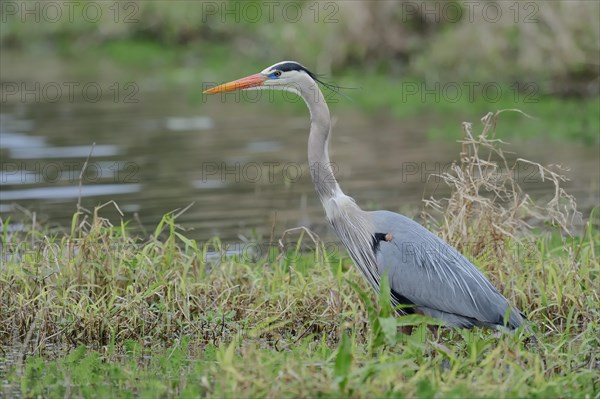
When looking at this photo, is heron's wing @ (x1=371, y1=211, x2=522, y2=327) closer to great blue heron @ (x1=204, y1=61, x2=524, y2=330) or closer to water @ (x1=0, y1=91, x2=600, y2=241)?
great blue heron @ (x1=204, y1=61, x2=524, y2=330)

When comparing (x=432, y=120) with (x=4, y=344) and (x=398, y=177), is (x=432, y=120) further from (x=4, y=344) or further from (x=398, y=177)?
(x=4, y=344)

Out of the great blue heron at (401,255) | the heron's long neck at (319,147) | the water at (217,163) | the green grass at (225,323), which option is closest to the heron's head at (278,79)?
the great blue heron at (401,255)

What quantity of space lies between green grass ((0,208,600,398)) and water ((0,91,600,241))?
1672mm

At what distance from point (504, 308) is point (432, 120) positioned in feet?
31.5

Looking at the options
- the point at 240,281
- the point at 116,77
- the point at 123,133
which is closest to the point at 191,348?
the point at 240,281

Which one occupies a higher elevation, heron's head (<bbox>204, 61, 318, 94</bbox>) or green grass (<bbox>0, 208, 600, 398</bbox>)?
heron's head (<bbox>204, 61, 318, 94</bbox>)

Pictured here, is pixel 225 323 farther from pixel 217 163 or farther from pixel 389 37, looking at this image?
pixel 389 37

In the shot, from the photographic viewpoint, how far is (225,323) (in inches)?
284

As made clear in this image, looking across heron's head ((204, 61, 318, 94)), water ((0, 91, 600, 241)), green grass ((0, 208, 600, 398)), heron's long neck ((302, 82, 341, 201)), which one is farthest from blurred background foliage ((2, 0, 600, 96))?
heron's long neck ((302, 82, 341, 201))

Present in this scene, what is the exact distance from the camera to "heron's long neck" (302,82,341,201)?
6.95m

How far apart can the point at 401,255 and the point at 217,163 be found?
7.28 m

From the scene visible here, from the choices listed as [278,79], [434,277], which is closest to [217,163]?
[278,79]

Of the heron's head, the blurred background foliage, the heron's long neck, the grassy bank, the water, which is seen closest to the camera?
the grassy bank

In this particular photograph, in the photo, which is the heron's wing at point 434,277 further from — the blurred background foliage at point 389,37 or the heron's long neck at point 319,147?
the blurred background foliage at point 389,37
